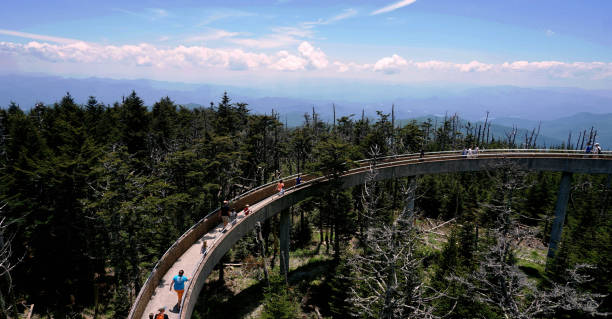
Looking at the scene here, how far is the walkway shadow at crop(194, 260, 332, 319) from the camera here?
2723 centimetres

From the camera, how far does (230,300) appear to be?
29344 mm

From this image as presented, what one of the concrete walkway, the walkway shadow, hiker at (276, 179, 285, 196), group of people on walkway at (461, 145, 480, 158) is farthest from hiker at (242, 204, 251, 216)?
group of people on walkway at (461, 145, 480, 158)

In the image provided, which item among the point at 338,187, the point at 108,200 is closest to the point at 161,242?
the point at 108,200

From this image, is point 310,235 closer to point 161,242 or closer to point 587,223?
point 161,242

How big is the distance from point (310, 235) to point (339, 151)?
66.3 feet

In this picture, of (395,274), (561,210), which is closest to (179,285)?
(395,274)

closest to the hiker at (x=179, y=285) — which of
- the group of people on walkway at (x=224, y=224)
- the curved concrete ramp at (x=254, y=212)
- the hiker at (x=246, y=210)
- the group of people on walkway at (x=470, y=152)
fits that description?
the group of people on walkway at (x=224, y=224)

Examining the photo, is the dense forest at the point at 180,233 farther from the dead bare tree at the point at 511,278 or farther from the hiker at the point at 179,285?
the hiker at the point at 179,285

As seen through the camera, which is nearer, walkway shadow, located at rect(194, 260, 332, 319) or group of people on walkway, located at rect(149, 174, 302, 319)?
group of people on walkway, located at rect(149, 174, 302, 319)

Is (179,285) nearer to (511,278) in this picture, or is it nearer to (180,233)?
(511,278)

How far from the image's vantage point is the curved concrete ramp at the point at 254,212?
16.2 metres

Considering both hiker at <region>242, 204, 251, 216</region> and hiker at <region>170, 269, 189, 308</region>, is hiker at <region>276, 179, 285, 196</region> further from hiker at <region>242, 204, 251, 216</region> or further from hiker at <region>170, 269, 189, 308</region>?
hiker at <region>170, 269, 189, 308</region>

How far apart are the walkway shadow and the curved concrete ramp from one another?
8.03 meters

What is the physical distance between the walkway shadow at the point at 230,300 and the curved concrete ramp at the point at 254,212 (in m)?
8.03
